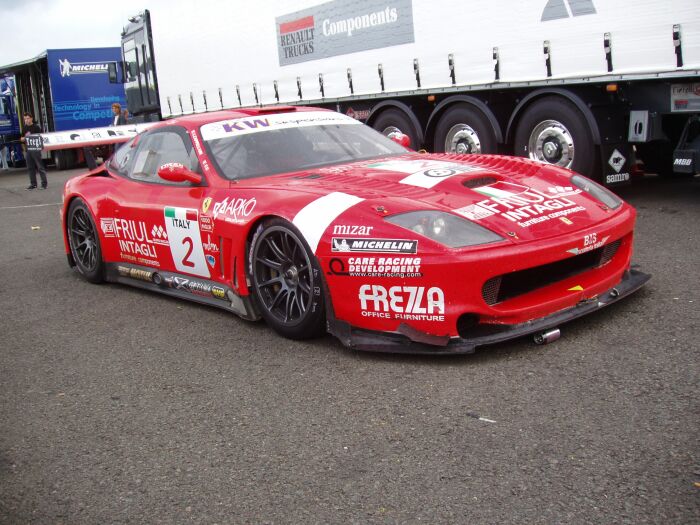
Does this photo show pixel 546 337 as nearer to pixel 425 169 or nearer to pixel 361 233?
pixel 361 233

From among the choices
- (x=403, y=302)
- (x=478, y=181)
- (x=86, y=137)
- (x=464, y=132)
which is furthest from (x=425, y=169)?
(x=86, y=137)

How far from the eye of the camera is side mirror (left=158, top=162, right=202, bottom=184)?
496 centimetres

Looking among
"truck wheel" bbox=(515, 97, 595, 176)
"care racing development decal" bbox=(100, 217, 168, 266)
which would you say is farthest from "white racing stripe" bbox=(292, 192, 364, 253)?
"truck wheel" bbox=(515, 97, 595, 176)

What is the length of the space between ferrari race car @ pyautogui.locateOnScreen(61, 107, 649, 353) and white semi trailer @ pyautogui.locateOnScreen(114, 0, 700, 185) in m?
3.00

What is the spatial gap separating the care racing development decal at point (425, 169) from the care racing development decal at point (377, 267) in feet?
2.16

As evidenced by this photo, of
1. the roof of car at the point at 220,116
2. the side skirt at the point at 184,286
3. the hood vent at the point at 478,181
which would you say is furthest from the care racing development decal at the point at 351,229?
the roof of car at the point at 220,116

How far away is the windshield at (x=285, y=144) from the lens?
5070mm

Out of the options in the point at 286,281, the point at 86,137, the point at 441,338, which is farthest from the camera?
the point at 86,137

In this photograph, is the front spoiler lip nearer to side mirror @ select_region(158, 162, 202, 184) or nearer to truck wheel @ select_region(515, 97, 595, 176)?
side mirror @ select_region(158, 162, 202, 184)

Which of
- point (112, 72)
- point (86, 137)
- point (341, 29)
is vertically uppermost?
point (112, 72)

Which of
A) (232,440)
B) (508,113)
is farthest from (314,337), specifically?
(508,113)

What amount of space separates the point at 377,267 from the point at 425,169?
1057mm

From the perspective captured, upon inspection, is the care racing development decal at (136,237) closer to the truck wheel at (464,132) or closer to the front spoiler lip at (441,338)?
the front spoiler lip at (441,338)

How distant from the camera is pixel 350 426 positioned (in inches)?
124
